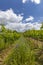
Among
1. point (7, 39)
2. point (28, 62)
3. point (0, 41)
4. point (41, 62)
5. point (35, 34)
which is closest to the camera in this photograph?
point (28, 62)

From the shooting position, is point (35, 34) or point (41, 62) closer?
point (41, 62)

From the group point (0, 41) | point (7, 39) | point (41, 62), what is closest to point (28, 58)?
point (41, 62)

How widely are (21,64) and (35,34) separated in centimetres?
3981

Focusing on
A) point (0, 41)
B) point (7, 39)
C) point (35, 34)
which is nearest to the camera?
point (0, 41)

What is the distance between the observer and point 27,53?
9.34 metres

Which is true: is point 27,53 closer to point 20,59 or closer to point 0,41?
point 20,59

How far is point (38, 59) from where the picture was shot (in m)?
13.1

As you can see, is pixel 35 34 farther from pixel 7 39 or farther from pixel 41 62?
pixel 41 62

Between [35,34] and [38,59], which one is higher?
[35,34]

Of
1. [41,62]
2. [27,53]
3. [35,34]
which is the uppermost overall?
[35,34]

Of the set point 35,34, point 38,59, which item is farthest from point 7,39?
point 35,34

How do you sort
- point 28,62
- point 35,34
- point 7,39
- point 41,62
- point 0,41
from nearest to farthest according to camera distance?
1. point 28,62
2. point 41,62
3. point 0,41
4. point 7,39
5. point 35,34

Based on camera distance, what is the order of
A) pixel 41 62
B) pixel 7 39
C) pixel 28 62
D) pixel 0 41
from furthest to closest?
pixel 7 39
pixel 0 41
pixel 41 62
pixel 28 62

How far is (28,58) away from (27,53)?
0.90 feet
